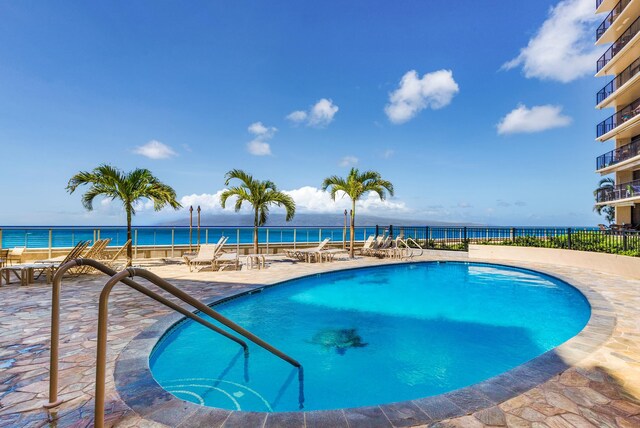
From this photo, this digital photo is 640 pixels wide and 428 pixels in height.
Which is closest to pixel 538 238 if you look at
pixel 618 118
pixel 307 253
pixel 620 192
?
pixel 307 253

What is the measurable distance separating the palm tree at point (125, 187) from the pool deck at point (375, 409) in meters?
5.72

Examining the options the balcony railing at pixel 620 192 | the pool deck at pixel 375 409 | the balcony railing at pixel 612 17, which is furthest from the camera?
the balcony railing at pixel 612 17

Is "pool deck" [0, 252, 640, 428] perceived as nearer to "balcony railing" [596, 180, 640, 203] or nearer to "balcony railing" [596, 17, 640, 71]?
"balcony railing" [596, 180, 640, 203]

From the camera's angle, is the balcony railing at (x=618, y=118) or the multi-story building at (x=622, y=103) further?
the balcony railing at (x=618, y=118)

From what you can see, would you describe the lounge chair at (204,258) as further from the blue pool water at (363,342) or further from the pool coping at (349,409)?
the pool coping at (349,409)

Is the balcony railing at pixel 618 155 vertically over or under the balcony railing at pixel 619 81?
under

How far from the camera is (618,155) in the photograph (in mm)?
20812

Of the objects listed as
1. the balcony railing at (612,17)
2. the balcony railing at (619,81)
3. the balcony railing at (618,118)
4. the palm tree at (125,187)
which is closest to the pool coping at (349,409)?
the palm tree at (125,187)

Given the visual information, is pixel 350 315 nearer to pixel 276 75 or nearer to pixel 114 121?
pixel 276 75

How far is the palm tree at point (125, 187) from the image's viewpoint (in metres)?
10.3

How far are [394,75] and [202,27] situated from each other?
11.9m

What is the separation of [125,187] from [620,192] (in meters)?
30.9

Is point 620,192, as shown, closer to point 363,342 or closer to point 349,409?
point 363,342

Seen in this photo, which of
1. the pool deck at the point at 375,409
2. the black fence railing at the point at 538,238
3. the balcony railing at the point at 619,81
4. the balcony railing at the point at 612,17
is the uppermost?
the balcony railing at the point at 612,17
